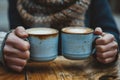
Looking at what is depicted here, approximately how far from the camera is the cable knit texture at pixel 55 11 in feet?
3.60

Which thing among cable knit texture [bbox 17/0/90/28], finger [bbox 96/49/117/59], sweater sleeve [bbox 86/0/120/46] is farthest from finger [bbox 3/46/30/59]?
sweater sleeve [bbox 86/0/120/46]

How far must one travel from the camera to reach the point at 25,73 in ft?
2.54

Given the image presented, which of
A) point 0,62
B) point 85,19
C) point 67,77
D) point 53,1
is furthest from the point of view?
point 85,19

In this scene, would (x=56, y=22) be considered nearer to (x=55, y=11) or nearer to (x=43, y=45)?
(x=55, y=11)

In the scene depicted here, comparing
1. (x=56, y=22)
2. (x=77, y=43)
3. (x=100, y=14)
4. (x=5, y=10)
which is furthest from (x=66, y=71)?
(x=5, y=10)

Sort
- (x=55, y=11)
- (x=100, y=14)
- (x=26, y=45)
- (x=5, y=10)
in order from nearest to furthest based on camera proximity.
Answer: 1. (x=26, y=45)
2. (x=55, y=11)
3. (x=100, y=14)
4. (x=5, y=10)

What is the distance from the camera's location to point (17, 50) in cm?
76

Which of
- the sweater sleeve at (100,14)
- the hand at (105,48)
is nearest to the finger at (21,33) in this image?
the hand at (105,48)

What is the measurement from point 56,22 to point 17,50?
0.38 metres

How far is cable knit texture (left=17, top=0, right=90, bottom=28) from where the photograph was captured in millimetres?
1099

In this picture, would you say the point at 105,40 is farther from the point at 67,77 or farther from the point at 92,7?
the point at 92,7

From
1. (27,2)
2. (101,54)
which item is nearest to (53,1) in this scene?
(27,2)

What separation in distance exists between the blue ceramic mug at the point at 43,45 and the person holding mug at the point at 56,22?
1 centimetres

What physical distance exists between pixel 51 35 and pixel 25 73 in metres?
0.12
